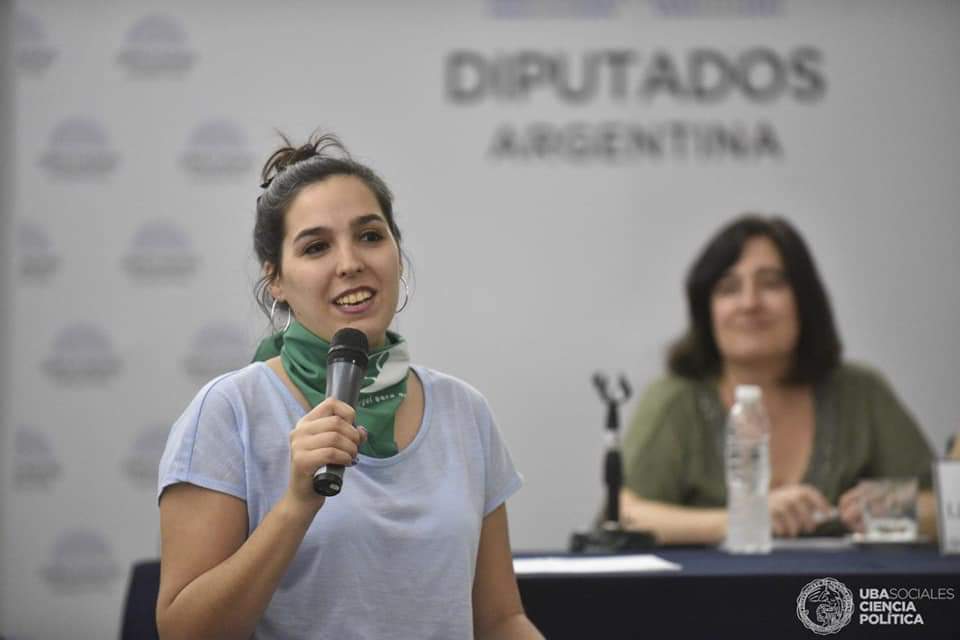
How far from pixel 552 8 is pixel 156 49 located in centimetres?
151

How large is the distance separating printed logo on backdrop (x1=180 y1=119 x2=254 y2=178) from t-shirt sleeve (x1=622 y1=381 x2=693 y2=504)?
190cm

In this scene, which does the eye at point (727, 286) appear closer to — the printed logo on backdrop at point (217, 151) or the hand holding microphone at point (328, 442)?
the printed logo on backdrop at point (217, 151)

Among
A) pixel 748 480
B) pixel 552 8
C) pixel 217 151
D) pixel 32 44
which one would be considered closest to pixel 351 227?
pixel 748 480

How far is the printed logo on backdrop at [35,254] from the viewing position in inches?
172

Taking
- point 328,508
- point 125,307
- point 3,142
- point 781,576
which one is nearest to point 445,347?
point 125,307

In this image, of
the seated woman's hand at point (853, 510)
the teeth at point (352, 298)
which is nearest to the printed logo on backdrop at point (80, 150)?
the seated woman's hand at point (853, 510)

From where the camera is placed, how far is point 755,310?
11.3 feet

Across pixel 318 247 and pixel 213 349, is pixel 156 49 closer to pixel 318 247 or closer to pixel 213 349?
pixel 213 349

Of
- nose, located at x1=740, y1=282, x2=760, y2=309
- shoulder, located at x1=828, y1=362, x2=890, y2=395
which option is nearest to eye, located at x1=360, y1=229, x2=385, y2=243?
nose, located at x1=740, y1=282, x2=760, y2=309

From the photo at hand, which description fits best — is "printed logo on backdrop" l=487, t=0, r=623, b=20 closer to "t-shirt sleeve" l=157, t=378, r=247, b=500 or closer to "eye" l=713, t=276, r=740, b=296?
"eye" l=713, t=276, r=740, b=296

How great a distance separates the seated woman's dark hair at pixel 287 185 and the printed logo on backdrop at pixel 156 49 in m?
2.85

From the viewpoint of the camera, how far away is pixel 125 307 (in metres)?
4.39

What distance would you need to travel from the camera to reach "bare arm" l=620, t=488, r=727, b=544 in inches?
115

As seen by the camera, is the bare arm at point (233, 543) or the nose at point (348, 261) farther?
the nose at point (348, 261)
